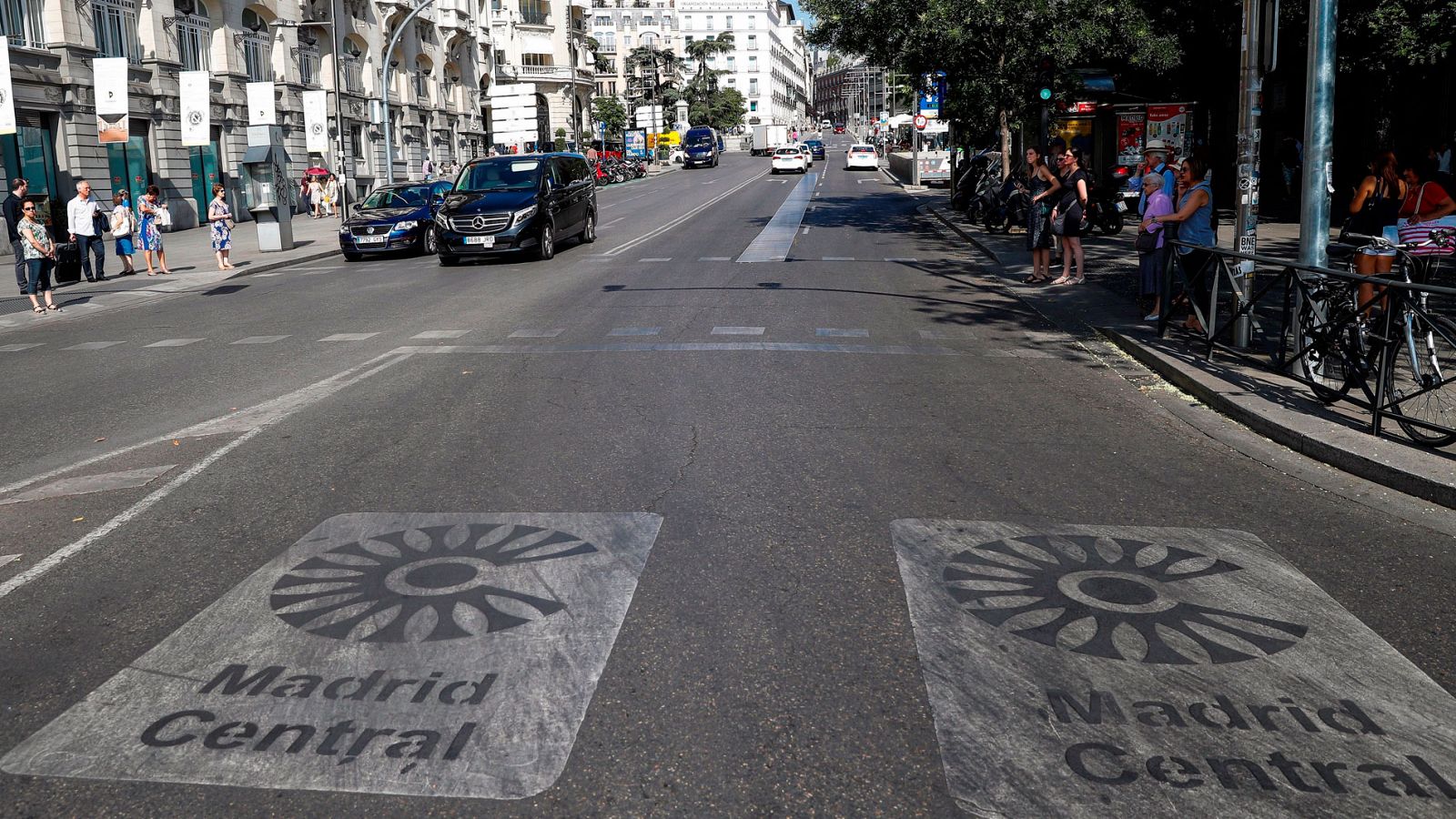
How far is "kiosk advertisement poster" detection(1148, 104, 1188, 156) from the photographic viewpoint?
2605 cm

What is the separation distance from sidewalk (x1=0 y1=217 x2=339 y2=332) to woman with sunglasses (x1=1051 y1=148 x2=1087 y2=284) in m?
13.1

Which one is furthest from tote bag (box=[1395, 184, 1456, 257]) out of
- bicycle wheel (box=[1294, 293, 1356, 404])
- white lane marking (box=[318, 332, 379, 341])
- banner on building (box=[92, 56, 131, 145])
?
banner on building (box=[92, 56, 131, 145])

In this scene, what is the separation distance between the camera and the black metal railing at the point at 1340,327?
21.9 ft

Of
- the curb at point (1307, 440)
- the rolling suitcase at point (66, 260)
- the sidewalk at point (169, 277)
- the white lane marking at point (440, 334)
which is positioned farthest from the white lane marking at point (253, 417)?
the rolling suitcase at point (66, 260)

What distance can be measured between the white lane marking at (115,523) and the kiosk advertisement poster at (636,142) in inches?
3280

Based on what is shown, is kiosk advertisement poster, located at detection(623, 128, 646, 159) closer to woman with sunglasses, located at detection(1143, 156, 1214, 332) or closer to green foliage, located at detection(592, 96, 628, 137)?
green foliage, located at detection(592, 96, 628, 137)

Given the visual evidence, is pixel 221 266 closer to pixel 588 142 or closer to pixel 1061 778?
pixel 1061 778

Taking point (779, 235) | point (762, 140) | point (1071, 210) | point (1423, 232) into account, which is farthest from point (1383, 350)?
point (762, 140)

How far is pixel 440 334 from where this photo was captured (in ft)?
40.0

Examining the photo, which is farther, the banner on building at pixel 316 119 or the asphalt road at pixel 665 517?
the banner on building at pixel 316 119

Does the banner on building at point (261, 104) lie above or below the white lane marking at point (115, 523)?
above

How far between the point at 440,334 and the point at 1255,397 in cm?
780

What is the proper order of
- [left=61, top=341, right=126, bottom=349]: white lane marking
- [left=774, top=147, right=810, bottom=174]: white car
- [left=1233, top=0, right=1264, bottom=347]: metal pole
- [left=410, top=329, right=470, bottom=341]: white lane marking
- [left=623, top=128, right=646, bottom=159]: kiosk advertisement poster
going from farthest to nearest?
[left=623, top=128, right=646, bottom=159]: kiosk advertisement poster < [left=774, top=147, right=810, bottom=174]: white car < [left=61, top=341, right=126, bottom=349]: white lane marking < [left=410, top=329, right=470, bottom=341]: white lane marking < [left=1233, top=0, right=1264, bottom=347]: metal pole

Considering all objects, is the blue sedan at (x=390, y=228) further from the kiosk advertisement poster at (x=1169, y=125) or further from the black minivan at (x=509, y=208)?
the kiosk advertisement poster at (x=1169, y=125)
